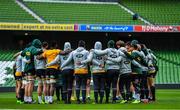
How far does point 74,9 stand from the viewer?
47656mm

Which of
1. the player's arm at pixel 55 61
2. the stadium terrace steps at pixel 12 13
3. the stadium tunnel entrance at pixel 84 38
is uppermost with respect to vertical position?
the stadium terrace steps at pixel 12 13

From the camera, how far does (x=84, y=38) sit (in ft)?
151

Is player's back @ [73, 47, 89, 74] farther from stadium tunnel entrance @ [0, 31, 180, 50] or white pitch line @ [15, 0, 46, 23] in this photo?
white pitch line @ [15, 0, 46, 23]

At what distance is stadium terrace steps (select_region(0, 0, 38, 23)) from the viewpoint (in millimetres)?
42719

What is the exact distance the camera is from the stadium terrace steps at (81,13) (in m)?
45.0

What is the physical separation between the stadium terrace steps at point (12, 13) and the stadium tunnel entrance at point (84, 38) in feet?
4.72

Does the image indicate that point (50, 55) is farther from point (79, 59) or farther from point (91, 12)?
point (91, 12)

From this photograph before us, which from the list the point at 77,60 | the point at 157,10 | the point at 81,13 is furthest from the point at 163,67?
the point at 77,60

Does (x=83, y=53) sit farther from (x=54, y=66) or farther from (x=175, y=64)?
(x=175, y=64)

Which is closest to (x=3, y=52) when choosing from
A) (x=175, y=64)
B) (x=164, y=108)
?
(x=175, y=64)

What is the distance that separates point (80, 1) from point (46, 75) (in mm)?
31042

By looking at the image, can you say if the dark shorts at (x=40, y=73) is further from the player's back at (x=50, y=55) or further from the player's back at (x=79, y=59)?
the player's back at (x=79, y=59)

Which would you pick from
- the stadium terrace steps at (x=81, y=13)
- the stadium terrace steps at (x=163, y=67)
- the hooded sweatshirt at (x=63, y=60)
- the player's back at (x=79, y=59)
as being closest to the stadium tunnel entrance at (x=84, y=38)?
the stadium terrace steps at (x=163, y=67)

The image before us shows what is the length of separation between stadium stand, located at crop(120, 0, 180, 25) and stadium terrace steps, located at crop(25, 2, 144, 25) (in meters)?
1.59
